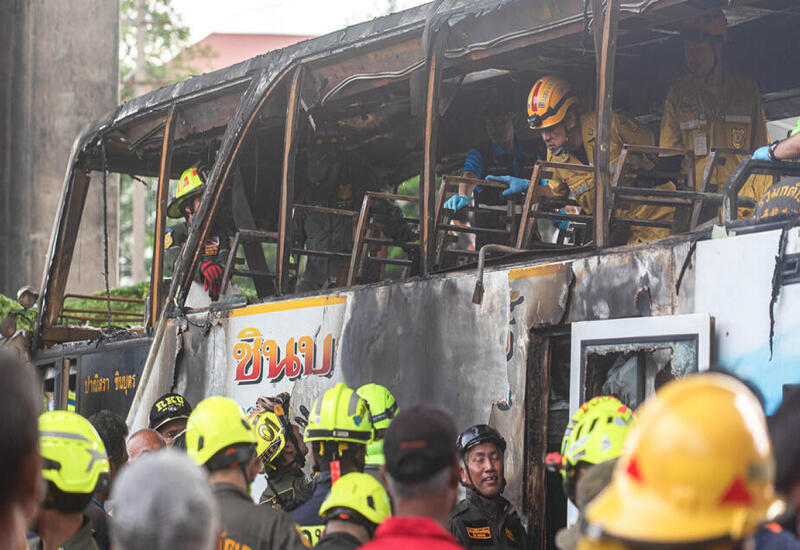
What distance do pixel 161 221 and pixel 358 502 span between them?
24.2 feet

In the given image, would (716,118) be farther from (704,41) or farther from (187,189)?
(187,189)

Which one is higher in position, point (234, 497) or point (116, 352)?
point (116, 352)

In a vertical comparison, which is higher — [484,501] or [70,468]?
[70,468]

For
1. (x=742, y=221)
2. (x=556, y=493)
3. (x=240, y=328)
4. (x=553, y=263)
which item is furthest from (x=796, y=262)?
(x=240, y=328)

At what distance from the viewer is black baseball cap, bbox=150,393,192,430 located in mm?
7367

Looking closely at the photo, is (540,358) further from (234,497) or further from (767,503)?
(767,503)

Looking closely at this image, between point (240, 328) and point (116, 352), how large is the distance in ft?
7.29

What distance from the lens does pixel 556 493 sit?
23.5 ft

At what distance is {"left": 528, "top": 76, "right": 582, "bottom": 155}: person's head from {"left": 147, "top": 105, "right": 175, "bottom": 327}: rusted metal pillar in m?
3.99

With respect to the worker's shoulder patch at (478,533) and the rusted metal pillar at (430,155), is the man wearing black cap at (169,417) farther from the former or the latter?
the worker's shoulder patch at (478,533)

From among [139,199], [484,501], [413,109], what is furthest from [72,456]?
[139,199]

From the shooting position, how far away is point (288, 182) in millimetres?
9641

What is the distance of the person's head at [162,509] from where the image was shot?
7.21 ft

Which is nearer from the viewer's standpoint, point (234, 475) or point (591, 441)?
point (591, 441)
